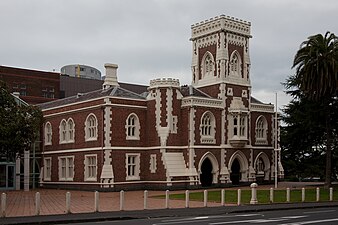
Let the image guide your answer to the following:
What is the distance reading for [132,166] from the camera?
47.6 metres

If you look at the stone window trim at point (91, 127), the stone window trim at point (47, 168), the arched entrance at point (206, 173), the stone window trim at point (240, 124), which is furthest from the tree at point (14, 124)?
the stone window trim at point (240, 124)

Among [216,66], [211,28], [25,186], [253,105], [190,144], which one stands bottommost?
[25,186]

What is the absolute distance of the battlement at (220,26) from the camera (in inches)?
2032

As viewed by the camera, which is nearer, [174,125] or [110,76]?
[174,125]

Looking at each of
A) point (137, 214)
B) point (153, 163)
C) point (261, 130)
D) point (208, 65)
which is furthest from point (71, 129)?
point (137, 214)

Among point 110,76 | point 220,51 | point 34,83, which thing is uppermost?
point 34,83

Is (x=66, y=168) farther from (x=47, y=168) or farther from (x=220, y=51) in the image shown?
(x=220, y=51)

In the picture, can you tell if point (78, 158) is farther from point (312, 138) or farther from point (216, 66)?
point (312, 138)

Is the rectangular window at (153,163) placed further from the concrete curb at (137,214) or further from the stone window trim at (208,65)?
the concrete curb at (137,214)

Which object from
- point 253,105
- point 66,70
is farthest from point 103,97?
point 66,70

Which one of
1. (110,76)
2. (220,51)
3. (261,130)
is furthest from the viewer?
(261,130)

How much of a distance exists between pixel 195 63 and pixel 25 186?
68.5 feet

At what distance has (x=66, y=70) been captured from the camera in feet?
376

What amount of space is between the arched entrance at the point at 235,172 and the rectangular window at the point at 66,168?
15.7 metres
